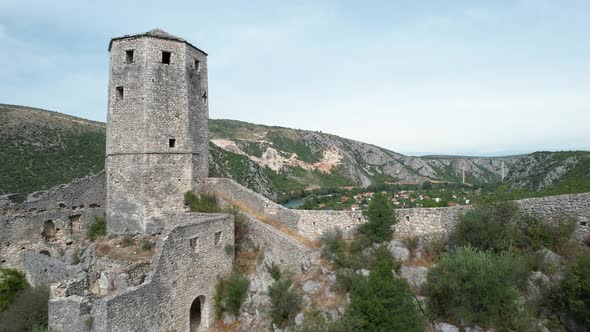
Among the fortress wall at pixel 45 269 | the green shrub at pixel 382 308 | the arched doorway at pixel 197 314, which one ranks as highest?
the green shrub at pixel 382 308

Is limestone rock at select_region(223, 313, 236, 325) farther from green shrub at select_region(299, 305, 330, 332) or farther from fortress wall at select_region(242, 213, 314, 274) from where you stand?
A: green shrub at select_region(299, 305, 330, 332)

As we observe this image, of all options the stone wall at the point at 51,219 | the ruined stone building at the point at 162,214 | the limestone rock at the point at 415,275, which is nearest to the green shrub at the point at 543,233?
the ruined stone building at the point at 162,214

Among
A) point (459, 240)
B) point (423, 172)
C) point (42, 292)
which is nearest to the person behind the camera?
point (42, 292)

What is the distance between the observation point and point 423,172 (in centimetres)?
10825

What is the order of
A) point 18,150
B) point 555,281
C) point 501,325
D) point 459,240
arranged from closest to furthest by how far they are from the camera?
point 501,325 → point 555,281 → point 459,240 → point 18,150

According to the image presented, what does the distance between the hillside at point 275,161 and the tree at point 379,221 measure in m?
6.72

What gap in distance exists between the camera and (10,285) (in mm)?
14672

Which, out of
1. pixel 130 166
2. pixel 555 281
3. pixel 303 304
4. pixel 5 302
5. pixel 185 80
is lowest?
pixel 5 302

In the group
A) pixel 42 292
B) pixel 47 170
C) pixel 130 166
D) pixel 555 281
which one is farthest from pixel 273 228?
pixel 47 170

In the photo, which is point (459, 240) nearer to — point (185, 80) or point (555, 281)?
point (555, 281)

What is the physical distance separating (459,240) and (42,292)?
14187mm

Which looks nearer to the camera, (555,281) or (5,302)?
(555,281)

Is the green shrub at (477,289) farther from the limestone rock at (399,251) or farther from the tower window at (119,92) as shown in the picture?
the tower window at (119,92)

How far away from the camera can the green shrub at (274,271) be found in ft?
48.3
